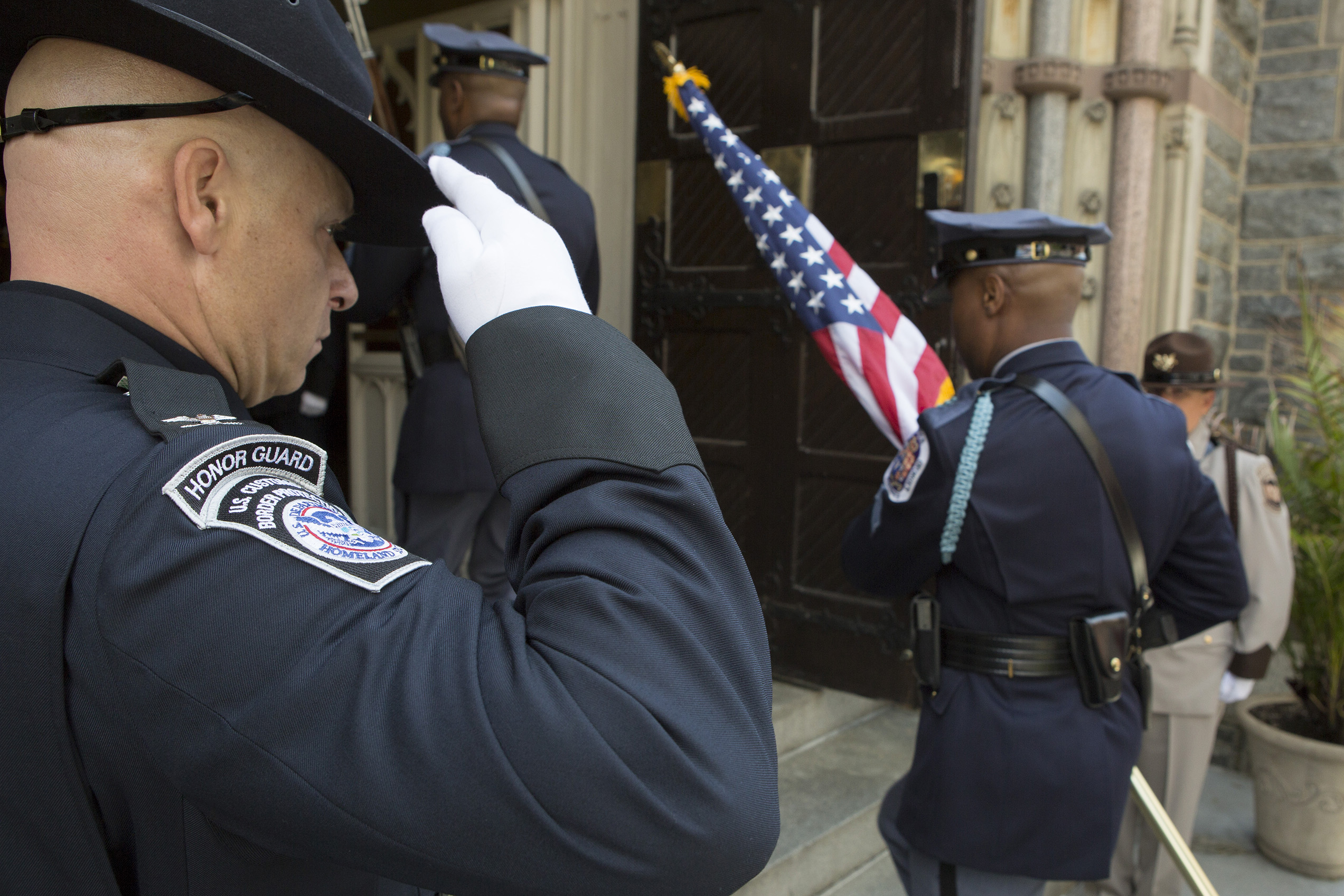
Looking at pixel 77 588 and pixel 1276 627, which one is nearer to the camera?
pixel 77 588

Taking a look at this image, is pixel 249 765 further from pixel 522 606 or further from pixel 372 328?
pixel 372 328

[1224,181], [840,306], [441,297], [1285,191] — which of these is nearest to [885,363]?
[840,306]

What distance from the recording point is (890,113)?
3.04m

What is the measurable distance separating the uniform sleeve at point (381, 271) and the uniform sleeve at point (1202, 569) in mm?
1896

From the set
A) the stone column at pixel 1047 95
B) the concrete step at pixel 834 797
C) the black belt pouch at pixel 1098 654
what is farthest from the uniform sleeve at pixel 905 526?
the stone column at pixel 1047 95

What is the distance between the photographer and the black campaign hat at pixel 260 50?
0.65 metres

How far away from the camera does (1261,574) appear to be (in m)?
2.97

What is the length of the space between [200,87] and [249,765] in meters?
0.48

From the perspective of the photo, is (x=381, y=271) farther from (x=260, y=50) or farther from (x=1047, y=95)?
(x=1047, y=95)

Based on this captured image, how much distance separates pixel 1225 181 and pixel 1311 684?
2461 mm

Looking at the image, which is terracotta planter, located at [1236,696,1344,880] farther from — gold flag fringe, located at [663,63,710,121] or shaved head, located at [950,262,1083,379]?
gold flag fringe, located at [663,63,710,121]

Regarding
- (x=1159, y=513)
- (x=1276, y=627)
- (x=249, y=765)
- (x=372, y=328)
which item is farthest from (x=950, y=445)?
(x=372, y=328)

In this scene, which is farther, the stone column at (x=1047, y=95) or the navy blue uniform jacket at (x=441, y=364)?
the stone column at (x=1047, y=95)

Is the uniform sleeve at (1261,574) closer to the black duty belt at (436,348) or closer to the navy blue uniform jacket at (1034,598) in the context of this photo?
the navy blue uniform jacket at (1034,598)
